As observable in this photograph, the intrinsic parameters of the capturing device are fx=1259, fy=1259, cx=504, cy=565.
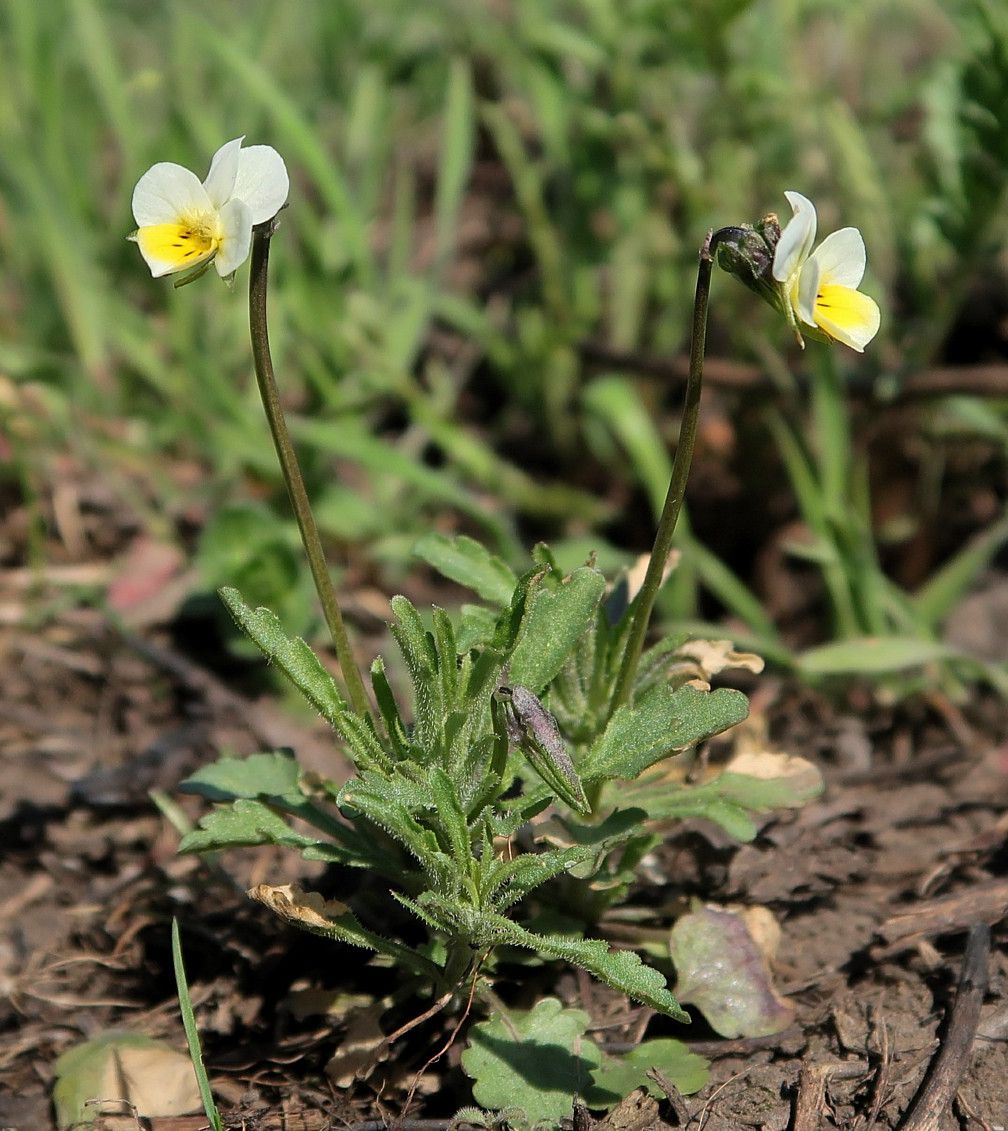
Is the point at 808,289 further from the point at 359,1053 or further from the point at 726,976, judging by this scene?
the point at 359,1053

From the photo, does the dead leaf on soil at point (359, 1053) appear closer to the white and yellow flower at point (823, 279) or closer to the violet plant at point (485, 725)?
the violet plant at point (485, 725)

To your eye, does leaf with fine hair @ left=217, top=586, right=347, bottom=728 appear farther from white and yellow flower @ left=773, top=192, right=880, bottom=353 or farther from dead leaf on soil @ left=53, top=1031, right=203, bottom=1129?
white and yellow flower @ left=773, top=192, right=880, bottom=353

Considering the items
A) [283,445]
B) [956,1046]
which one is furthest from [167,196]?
[956,1046]

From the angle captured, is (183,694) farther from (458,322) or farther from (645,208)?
(645,208)

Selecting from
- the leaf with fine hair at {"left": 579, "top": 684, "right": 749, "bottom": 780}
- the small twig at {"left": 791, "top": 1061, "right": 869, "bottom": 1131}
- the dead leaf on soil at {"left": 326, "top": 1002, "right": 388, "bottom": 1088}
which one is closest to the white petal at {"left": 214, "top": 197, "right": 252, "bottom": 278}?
the leaf with fine hair at {"left": 579, "top": 684, "right": 749, "bottom": 780}

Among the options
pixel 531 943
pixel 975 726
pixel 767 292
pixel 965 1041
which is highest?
pixel 767 292

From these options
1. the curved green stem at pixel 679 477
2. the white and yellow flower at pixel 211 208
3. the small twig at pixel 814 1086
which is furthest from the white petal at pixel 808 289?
the small twig at pixel 814 1086

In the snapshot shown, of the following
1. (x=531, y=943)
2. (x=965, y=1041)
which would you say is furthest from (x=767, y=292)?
(x=965, y=1041)
